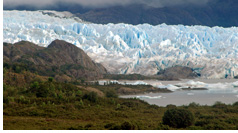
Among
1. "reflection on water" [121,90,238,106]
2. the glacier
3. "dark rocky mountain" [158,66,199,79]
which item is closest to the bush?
"reflection on water" [121,90,238,106]

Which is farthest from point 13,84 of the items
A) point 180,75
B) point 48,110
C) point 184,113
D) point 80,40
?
point 80,40

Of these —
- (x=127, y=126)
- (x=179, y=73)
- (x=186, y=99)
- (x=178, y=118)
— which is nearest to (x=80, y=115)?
(x=178, y=118)

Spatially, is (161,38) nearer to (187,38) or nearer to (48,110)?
(187,38)

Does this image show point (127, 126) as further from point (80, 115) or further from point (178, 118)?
point (80, 115)

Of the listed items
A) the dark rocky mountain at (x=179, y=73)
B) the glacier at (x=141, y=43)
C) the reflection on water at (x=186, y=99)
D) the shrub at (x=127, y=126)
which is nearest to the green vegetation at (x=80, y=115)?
the shrub at (x=127, y=126)

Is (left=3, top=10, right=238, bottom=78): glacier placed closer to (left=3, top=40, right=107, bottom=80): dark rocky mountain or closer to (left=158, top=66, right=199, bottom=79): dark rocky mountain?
(left=158, top=66, right=199, bottom=79): dark rocky mountain
